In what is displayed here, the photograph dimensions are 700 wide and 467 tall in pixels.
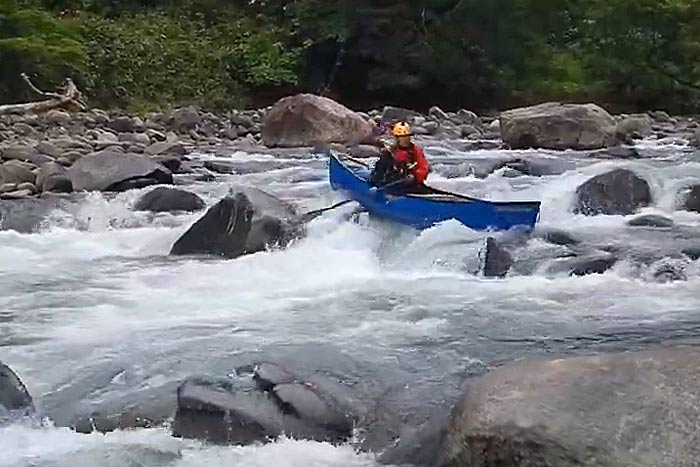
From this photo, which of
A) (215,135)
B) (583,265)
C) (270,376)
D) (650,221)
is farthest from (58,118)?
(270,376)

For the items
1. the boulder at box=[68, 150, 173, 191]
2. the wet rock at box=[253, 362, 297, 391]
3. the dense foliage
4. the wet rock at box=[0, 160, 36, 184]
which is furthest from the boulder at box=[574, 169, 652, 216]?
the dense foliage

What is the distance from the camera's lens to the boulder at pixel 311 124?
16.3m

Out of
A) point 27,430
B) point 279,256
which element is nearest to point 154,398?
point 27,430

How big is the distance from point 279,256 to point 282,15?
1559 cm

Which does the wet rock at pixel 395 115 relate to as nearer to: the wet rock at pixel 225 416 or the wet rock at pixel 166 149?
the wet rock at pixel 166 149

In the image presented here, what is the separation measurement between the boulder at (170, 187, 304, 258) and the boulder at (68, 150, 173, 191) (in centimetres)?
253

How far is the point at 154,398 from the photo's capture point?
5691 millimetres

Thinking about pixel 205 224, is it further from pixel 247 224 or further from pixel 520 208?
pixel 520 208

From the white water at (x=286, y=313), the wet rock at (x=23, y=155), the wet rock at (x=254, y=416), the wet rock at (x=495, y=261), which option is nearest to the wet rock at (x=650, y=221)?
→ the white water at (x=286, y=313)

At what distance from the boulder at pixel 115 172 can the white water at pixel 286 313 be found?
21.6 inches

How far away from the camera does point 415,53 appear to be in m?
22.2

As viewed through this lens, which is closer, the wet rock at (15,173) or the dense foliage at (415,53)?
the wet rock at (15,173)

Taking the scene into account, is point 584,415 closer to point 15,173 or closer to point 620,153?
point 15,173

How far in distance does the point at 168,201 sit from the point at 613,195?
4440 mm
